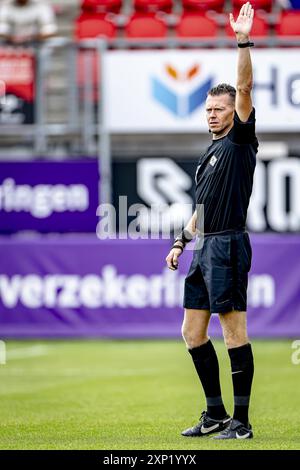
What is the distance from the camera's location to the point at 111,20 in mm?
19516

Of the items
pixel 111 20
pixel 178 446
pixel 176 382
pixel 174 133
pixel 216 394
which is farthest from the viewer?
pixel 111 20

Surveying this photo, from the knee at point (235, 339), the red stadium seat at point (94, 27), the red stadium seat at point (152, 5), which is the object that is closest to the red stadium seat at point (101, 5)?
the red stadium seat at point (94, 27)

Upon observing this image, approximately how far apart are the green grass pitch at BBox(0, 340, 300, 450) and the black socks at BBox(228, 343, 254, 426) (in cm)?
20

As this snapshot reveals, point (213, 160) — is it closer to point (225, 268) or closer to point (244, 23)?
point (225, 268)

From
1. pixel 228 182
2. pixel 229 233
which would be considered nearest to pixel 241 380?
pixel 229 233

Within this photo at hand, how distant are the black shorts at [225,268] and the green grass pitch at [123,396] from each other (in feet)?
2.88

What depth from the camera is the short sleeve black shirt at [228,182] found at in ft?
25.1

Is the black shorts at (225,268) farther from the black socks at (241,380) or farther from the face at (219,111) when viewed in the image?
the face at (219,111)

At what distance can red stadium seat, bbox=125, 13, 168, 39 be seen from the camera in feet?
62.8

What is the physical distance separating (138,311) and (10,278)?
189 centimetres

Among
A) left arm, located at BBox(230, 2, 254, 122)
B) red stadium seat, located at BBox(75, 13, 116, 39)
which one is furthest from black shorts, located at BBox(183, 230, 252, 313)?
red stadium seat, located at BBox(75, 13, 116, 39)

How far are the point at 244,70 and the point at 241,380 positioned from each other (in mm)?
1985

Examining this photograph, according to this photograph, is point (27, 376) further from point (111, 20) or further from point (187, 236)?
point (111, 20)

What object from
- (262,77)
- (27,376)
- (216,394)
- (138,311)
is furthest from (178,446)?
(262,77)
